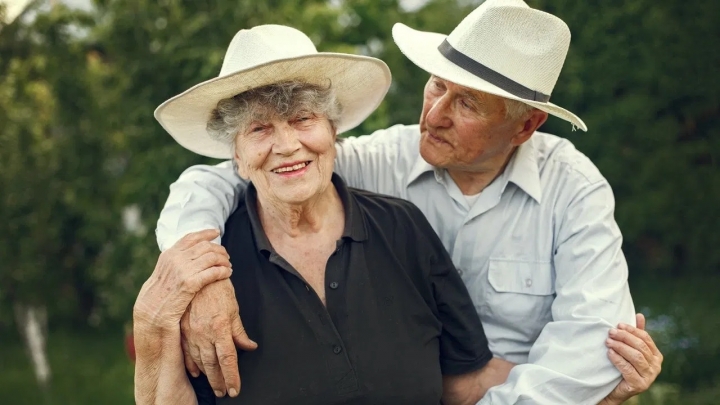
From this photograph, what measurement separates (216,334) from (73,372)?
448 cm

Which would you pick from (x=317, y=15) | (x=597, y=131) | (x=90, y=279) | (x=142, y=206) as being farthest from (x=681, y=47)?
(x=90, y=279)

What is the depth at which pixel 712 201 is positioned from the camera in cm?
597

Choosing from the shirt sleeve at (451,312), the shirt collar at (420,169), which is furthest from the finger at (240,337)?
the shirt collar at (420,169)

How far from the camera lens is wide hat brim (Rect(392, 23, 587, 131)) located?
2.52m

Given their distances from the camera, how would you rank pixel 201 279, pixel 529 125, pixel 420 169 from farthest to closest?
pixel 420 169, pixel 529 125, pixel 201 279

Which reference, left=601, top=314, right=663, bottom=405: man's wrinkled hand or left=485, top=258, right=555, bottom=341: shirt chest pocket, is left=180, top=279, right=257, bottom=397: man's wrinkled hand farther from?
left=601, top=314, right=663, bottom=405: man's wrinkled hand

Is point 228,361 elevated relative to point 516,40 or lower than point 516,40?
lower

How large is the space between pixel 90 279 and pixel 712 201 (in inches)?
199

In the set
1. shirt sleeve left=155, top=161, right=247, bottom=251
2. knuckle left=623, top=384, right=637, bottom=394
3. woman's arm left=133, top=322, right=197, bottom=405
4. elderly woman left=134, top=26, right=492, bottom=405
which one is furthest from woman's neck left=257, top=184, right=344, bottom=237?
knuckle left=623, top=384, right=637, bottom=394

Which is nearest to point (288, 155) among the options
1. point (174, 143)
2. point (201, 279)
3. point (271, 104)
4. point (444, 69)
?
point (271, 104)

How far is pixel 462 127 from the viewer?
2641mm

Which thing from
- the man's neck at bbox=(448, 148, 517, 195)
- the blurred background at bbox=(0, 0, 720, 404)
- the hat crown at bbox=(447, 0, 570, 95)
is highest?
the hat crown at bbox=(447, 0, 570, 95)

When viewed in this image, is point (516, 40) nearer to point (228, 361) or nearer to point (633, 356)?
point (633, 356)

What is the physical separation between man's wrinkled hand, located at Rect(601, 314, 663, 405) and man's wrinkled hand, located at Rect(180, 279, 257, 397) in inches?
43.6
